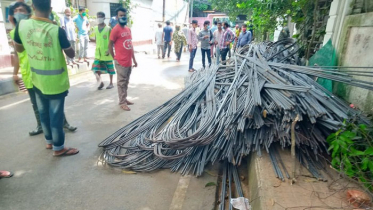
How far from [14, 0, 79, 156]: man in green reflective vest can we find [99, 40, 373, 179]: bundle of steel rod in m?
0.73

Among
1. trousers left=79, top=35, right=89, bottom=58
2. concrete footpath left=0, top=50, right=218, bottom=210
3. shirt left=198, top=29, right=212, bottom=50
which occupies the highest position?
shirt left=198, top=29, right=212, bottom=50

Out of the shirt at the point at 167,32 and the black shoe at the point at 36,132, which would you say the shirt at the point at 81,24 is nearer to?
the shirt at the point at 167,32

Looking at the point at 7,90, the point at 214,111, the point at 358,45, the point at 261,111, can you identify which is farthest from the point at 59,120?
the point at 358,45

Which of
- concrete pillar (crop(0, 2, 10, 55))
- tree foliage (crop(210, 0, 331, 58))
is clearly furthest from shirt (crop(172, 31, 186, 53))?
concrete pillar (crop(0, 2, 10, 55))

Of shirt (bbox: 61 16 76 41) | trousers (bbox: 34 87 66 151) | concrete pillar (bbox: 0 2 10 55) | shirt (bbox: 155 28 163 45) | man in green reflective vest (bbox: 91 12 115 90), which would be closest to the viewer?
trousers (bbox: 34 87 66 151)

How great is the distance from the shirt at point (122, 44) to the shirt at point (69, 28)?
12.5 feet

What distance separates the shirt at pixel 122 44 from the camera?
4.46 metres

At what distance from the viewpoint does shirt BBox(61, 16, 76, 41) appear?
738cm

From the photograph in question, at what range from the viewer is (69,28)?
7.42 meters

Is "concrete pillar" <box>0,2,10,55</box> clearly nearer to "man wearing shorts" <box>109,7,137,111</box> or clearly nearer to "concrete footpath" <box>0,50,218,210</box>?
"concrete footpath" <box>0,50,218,210</box>

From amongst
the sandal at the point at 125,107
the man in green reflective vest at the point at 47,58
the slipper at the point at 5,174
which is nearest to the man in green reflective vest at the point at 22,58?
the man in green reflective vest at the point at 47,58

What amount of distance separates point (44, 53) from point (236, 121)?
2.23m

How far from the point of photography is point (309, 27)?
5.43 m

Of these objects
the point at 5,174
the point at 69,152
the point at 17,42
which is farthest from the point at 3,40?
the point at 5,174
